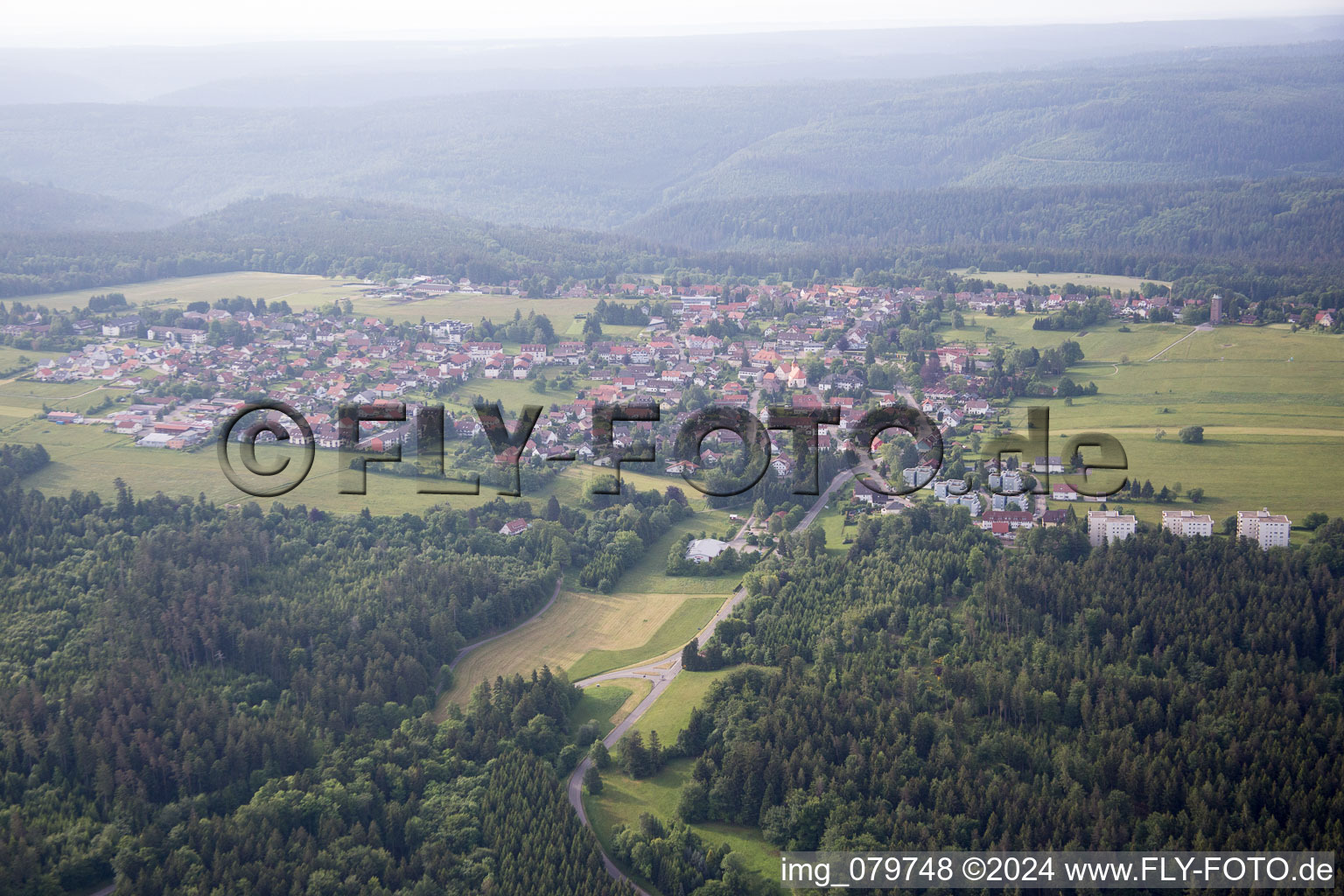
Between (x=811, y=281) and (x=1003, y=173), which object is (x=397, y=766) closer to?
(x=811, y=281)

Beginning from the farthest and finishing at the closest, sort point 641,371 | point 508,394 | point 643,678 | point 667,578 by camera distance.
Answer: point 641,371, point 508,394, point 667,578, point 643,678

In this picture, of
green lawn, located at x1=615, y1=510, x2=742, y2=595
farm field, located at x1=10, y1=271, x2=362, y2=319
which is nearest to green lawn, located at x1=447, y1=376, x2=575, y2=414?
green lawn, located at x1=615, y1=510, x2=742, y2=595

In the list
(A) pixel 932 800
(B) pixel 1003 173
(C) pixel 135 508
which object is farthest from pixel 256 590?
(B) pixel 1003 173

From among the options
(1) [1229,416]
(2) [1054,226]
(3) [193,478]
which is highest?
(2) [1054,226]

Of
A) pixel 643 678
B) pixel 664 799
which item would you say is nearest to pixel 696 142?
pixel 643 678

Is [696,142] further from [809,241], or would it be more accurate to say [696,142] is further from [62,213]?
[62,213]

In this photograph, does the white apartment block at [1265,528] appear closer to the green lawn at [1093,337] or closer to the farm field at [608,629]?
the farm field at [608,629]

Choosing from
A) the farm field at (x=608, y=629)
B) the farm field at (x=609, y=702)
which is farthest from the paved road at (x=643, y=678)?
the farm field at (x=608, y=629)
